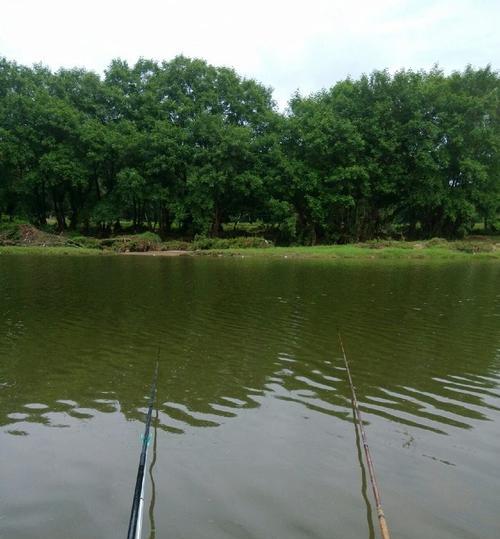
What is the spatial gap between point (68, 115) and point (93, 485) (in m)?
47.4

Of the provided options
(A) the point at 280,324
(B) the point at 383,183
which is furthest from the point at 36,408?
(B) the point at 383,183

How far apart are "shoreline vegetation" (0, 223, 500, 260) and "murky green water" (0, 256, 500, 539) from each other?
21.6m

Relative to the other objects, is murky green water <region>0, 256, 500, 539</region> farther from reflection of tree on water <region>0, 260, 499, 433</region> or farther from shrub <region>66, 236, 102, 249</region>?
shrub <region>66, 236, 102, 249</region>

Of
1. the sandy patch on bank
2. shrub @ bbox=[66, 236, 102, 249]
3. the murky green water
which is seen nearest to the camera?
the murky green water

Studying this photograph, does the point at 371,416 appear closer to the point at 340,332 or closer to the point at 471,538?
the point at 471,538

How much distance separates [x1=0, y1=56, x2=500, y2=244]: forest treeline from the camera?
4422 cm

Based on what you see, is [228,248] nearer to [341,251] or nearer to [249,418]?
[341,251]

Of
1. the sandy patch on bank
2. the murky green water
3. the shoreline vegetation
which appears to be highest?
the shoreline vegetation

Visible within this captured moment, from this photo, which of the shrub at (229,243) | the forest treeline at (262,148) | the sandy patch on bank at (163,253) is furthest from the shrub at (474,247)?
the sandy patch on bank at (163,253)

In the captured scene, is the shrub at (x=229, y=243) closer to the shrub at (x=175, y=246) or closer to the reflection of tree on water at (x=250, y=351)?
the shrub at (x=175, y=246)

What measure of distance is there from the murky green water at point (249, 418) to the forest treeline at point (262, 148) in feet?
101

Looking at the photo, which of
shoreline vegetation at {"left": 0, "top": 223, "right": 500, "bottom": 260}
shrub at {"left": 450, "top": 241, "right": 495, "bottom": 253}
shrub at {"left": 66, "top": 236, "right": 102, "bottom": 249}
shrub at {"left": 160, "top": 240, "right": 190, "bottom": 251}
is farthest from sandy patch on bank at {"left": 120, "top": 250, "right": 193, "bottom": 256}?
shrub at {"left": 450, "top": 241, "right": 495, "bottom": 253}

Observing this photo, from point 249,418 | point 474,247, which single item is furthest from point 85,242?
point 249,418

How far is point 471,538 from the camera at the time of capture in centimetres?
426
